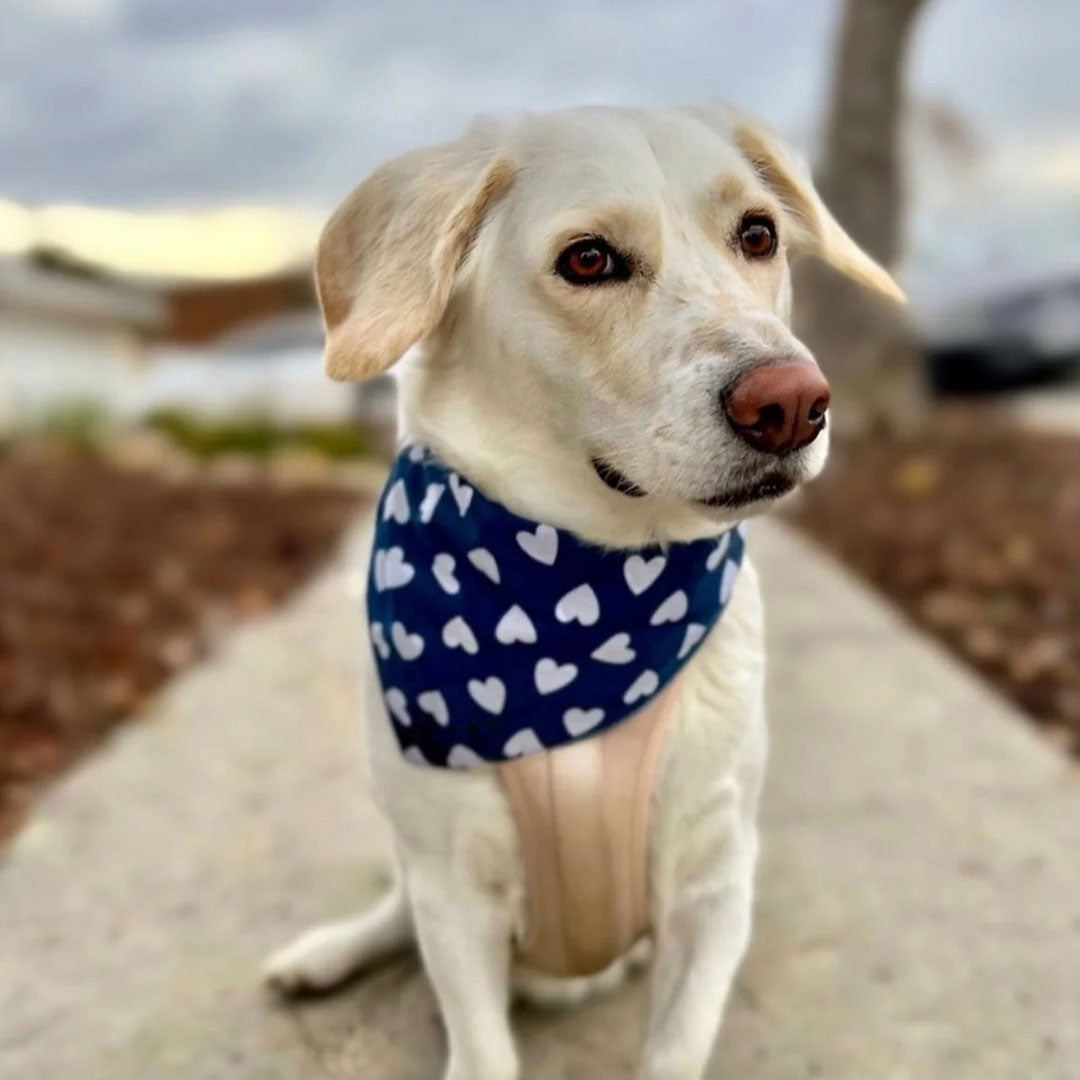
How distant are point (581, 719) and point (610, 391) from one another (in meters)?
0.46

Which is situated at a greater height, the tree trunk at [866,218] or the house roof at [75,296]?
the tree trunk at [866,218]

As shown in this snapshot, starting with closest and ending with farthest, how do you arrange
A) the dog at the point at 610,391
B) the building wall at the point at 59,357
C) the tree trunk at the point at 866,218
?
the dog at the point at 610,391 → the tree trunk at the point at 866,218 → the building wall at the point at 59,357

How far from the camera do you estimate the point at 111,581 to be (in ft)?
16.5

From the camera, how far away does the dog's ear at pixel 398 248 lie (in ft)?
5.09

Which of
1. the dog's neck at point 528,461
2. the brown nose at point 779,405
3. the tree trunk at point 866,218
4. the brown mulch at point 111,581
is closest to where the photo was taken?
the brown nose at point 779,405

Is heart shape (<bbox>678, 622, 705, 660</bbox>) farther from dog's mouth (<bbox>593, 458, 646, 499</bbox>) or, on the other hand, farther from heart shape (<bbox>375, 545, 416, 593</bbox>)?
heart shape (<bbox>375, 545, 416, 593</bbox>)

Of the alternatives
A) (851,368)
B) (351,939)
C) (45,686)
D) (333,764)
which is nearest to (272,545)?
(45,686)

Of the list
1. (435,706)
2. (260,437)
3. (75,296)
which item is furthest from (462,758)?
(75,296)

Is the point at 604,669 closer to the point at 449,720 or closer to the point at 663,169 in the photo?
the point at 449,720

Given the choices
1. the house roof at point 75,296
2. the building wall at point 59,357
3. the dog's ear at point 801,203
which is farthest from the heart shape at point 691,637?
the house roof at point 75,296

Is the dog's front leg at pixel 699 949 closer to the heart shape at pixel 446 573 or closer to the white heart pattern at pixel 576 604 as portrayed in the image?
the white heart pattern at pixel 576 604

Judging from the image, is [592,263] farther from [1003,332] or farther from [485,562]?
[1003,332]

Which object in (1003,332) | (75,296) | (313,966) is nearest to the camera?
(313,966)

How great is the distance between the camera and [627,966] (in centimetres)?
225
